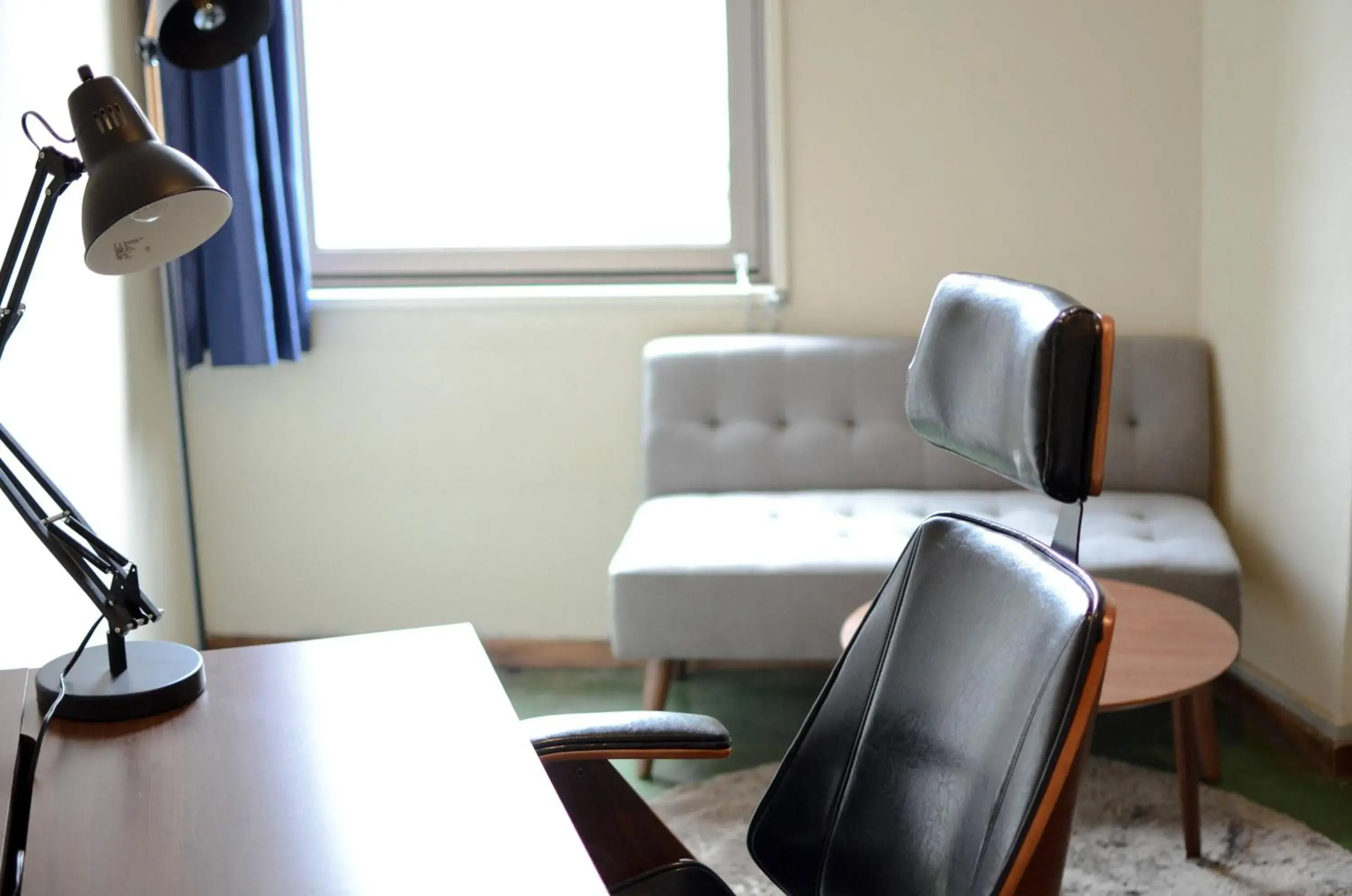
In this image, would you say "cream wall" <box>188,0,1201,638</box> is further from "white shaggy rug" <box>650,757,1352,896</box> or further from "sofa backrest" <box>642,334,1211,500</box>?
"white shaggy rug" <box>650,757,1352,896</box>

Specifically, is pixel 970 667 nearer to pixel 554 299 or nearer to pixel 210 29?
pixel 210 29

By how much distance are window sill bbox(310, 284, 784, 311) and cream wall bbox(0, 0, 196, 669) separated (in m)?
0.47

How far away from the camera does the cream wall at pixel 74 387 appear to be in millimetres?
2510

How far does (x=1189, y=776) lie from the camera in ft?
7.74

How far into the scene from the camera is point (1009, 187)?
10.7ft

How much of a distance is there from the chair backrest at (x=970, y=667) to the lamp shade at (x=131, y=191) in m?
0.77

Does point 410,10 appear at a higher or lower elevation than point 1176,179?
higher

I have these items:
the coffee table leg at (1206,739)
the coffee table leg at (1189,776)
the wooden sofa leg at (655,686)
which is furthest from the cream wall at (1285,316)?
the wooden sofa leg at (655,686)

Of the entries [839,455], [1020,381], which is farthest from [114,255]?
[839,455]

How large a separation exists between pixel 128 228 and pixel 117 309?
168 centimetres

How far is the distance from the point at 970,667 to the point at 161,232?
0.96 metres

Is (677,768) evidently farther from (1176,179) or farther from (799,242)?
(1176,179)

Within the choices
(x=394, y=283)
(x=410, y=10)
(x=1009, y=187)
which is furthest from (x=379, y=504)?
(x=1009, y=187)

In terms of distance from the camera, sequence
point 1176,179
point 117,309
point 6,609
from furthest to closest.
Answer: point 1176,179
point 117,309
point 6,609
